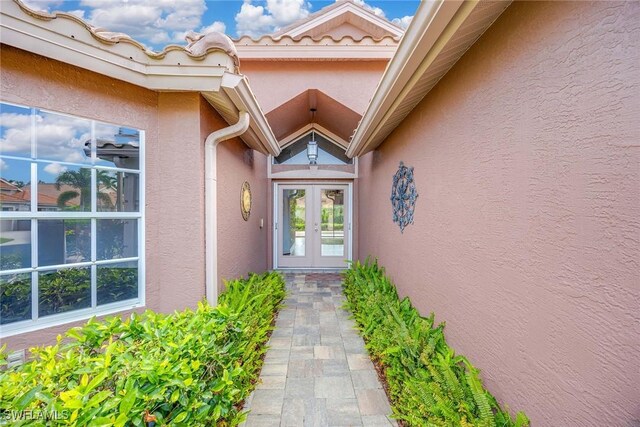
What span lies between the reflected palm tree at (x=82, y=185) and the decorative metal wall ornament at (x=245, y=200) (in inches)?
86.4

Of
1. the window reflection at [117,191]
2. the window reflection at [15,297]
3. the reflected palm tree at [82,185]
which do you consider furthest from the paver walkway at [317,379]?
the reflected palm tree at [82,185]

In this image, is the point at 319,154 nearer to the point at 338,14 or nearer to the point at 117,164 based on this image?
the point at 338,14

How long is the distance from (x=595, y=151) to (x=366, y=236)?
5.46 m

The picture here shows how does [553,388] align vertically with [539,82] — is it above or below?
below

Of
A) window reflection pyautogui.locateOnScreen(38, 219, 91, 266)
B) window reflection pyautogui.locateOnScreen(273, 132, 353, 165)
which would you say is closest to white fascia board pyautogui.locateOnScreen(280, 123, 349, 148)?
window reflection pyautogui.locateOnScreen(273, 132, 353, 165)

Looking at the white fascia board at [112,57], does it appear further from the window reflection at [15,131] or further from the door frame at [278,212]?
the door frame at [278,212]

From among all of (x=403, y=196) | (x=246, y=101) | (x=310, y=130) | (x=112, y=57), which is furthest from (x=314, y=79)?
(x=112, y=57)

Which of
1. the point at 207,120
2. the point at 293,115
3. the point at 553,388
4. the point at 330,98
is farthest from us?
the point at 293,115

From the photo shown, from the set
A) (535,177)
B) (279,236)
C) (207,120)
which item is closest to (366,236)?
(279,236)

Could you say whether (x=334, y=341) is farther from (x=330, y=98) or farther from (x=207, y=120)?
(x=330, y=98)

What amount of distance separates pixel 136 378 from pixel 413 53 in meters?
2.74

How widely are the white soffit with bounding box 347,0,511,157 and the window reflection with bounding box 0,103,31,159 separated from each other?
3027 mm

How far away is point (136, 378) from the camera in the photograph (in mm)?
1477

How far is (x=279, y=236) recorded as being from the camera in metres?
7.80
